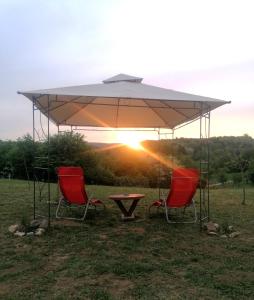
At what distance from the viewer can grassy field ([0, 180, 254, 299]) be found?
3.74 meters

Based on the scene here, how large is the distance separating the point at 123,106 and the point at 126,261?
532 cm

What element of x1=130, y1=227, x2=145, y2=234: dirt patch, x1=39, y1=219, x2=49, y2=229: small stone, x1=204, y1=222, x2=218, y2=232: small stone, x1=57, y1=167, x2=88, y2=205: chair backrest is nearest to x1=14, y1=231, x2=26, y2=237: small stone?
x1=39, y1=219, x2=49, y2=229: small stone

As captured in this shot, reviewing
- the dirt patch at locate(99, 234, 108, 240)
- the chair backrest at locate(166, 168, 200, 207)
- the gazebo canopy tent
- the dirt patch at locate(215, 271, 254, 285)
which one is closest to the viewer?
the dirt patch at locate(215, 271, 254, 285)

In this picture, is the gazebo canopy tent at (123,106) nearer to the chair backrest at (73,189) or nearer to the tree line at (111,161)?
the chair backrest at (73,189)

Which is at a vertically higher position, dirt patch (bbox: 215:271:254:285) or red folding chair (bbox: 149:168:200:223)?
red folding chair (bbox: 149:168:200:223)

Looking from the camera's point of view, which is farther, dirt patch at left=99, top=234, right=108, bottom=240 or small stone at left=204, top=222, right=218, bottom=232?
small stone at left=204, top=222, right=218, bottom=232

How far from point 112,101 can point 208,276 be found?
5.70 meters

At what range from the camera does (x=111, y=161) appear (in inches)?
623

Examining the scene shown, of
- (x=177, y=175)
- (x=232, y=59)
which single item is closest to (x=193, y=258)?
(x=177, y=175)

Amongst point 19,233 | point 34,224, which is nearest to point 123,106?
point 34,224

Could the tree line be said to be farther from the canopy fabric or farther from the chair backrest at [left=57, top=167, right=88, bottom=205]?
the chair backrest at [left=57, top=167, right=88, bottom=205]

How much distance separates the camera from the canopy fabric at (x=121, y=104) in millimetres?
6109

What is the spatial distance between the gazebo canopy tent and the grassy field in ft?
3.75

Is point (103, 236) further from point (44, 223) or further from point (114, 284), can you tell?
point (114, 284)
